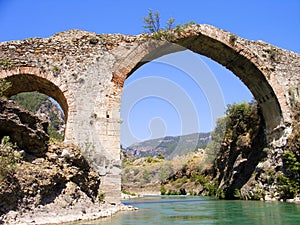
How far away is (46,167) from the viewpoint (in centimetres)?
700

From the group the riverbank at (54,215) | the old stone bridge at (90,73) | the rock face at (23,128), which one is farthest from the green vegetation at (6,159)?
the old stone bridge at (90,73)

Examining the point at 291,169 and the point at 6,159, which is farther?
the point at 291,169

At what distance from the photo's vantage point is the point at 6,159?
5.82m

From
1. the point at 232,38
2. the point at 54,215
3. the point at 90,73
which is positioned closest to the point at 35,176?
the point at 54,215

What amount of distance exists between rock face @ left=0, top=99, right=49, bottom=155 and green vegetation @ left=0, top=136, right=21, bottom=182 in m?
0.36

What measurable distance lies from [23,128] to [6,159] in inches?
35.0

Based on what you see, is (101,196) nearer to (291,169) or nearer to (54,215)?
(54,215)

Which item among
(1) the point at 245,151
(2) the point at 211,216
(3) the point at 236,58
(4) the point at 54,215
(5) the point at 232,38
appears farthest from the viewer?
(1) the point at 245,151

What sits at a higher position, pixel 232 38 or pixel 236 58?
pixel 232 38

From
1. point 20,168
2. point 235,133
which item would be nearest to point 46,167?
point 20,168

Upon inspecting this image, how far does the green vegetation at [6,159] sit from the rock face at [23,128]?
357 mm

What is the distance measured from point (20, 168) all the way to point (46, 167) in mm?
814

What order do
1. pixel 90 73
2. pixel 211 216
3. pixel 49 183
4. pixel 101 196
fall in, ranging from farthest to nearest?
pixel 90 73, pixel 101 196, pixel 211 216, pixel 49 183

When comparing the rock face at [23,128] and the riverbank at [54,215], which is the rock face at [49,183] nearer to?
the riverbank at [54,215]
